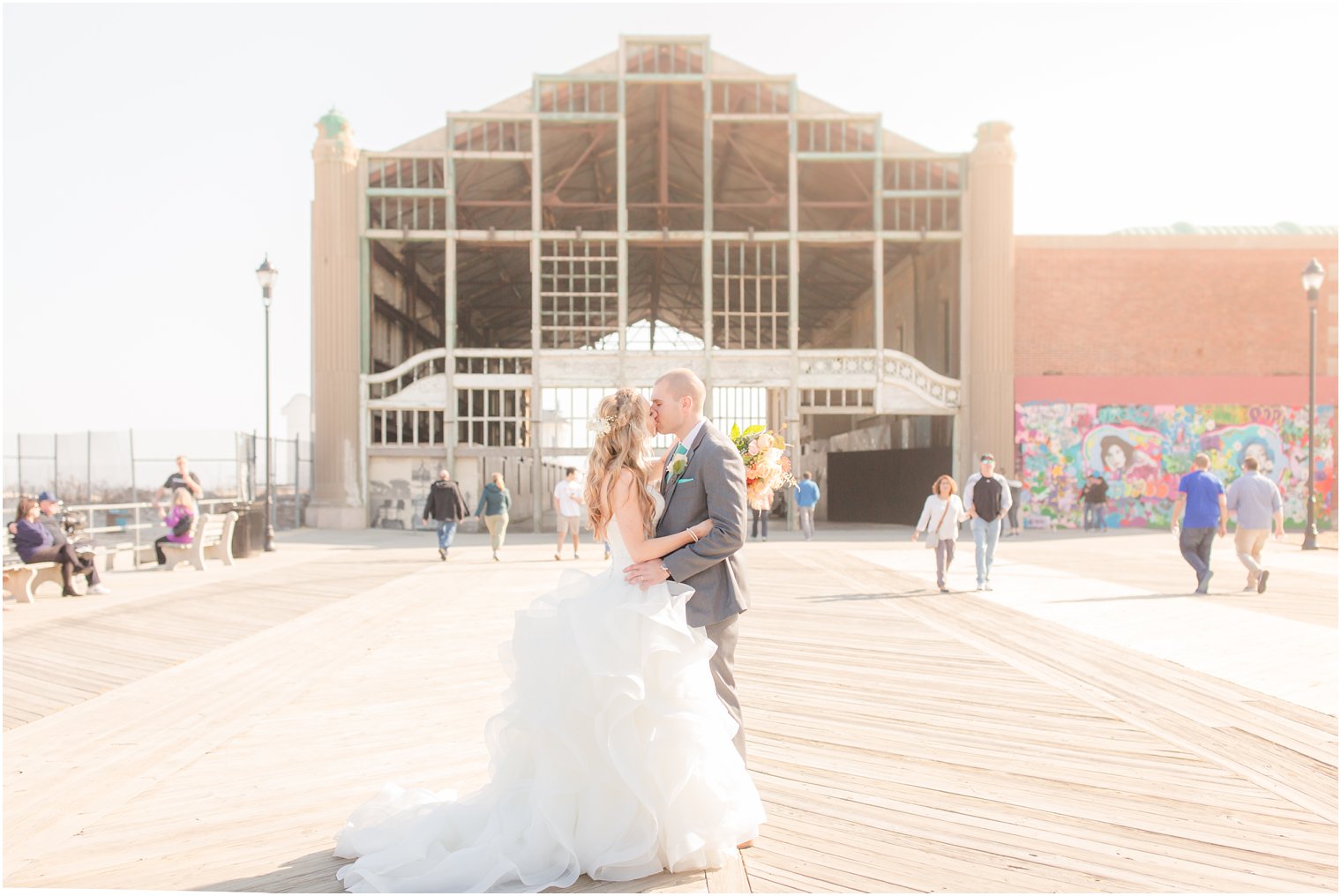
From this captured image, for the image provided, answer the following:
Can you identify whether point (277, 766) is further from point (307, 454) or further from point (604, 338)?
point (307, 454)

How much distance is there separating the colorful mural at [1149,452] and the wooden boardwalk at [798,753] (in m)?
15.6

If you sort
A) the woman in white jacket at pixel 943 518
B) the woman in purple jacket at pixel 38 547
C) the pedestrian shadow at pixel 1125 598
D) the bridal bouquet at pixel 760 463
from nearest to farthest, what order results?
the bridal bouquet at pixel 760 463 → the pedestrian shadow at pixel 1125 598 → the woman in purple jacket at pixel 38 547 → the woman in white jacket at pixel 943 518

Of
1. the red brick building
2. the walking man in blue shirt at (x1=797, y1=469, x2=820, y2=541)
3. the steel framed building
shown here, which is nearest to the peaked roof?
the steel framed building

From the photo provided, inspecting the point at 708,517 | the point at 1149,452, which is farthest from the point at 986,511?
the point at 1149,452

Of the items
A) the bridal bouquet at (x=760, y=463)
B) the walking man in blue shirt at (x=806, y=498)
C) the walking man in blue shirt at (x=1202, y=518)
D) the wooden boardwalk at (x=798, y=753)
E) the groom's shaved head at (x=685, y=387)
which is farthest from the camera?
the walking man in blue shirt at (x=806, y=498)

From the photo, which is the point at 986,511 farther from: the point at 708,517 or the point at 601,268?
the point at 601,268

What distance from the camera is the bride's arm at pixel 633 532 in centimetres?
394

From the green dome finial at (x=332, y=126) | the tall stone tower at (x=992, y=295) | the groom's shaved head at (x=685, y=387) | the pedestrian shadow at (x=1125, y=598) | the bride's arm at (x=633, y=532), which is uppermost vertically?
the green dome finial at (x=332, y=126)

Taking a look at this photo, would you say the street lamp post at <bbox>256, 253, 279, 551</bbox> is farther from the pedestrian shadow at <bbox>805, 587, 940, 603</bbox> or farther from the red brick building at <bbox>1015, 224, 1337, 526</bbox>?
the red brick building at <bbox>1015, 224, 1337, 526</bbox>

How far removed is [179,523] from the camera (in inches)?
603

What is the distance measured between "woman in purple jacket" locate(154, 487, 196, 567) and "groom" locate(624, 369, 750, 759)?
1321 centimetres

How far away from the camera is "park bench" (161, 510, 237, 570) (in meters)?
15.3

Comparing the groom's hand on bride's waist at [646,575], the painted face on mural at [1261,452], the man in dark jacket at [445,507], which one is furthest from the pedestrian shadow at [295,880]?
the painted face on mural at [1261,452]

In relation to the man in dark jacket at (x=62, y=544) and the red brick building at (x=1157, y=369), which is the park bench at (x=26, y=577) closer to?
the man in dark jacket at (x=62, y=544)
